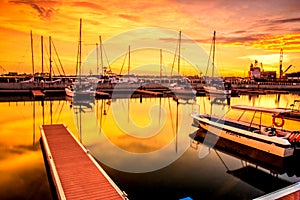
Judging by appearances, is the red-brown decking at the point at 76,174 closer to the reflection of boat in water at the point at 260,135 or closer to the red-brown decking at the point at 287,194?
the red-brown decking at the point at 287,194

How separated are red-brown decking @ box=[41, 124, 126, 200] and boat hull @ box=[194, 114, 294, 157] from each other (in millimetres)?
7370

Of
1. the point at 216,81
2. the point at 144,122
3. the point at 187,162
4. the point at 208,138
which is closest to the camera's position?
the point at 187,162

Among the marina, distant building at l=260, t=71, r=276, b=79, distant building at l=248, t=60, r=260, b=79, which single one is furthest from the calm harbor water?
distant building at l=260, t=71, r=276, b=79

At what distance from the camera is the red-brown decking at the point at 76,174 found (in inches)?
231

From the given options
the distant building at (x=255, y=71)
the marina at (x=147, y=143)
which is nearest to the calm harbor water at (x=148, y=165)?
the marina at (x=147, y=143)

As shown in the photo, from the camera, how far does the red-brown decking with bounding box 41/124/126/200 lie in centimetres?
586

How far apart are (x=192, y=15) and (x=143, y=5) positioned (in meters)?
3.69

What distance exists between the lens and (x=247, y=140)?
11820mm

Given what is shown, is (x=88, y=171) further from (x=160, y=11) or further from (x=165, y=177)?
(x=160, y=11)

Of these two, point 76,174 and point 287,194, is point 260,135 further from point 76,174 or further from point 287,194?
point 76,174

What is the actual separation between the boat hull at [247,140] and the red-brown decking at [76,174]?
290 inches

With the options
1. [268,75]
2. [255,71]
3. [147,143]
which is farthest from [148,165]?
[268,75]

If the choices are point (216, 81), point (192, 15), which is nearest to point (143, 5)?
point (192, 15)

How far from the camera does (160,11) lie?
18.3 metres
